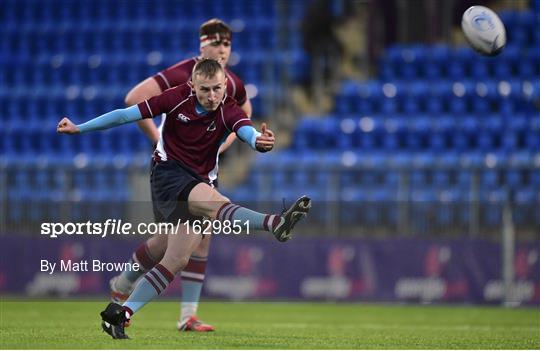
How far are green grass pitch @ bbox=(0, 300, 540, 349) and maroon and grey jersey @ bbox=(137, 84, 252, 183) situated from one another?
4.36ft

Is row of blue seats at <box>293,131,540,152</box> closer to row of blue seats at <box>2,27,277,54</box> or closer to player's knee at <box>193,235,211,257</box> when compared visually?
row of blue seats at <box>2,27,277,54</box>

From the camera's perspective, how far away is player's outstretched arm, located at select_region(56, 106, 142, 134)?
776 centimetres

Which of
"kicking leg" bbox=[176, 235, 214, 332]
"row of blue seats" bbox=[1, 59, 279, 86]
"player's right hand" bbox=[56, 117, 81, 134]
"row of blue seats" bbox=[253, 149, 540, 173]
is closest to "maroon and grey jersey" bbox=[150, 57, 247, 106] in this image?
"kicking leg" bbox=[176, 235, 214, 332]

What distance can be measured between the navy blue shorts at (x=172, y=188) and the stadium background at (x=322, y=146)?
22.0 feet

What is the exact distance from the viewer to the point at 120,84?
71.1 feet

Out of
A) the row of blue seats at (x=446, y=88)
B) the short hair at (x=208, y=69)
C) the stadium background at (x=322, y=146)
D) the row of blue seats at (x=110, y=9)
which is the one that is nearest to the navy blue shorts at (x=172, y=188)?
the short hair at (x=208, y=69)

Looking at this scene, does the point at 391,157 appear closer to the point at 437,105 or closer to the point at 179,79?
the point at 437,105

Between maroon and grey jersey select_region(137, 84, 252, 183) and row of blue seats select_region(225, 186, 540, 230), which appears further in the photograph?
row of blue seats select_region(225, 186, 540, 230)

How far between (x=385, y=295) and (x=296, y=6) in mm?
8432

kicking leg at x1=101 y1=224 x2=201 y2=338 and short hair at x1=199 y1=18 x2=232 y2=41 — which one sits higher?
short hair at x1=199 y1=18 x2=232 y2=41

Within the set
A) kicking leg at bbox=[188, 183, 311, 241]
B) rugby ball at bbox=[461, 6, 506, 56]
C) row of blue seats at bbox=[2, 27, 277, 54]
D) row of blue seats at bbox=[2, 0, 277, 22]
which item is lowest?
kicking leg at bbox=[188, 183, 311, 241]

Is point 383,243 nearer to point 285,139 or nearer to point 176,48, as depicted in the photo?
point 285,139

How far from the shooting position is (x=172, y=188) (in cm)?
823

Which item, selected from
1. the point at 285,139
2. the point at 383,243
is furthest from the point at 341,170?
the point at 285,139
